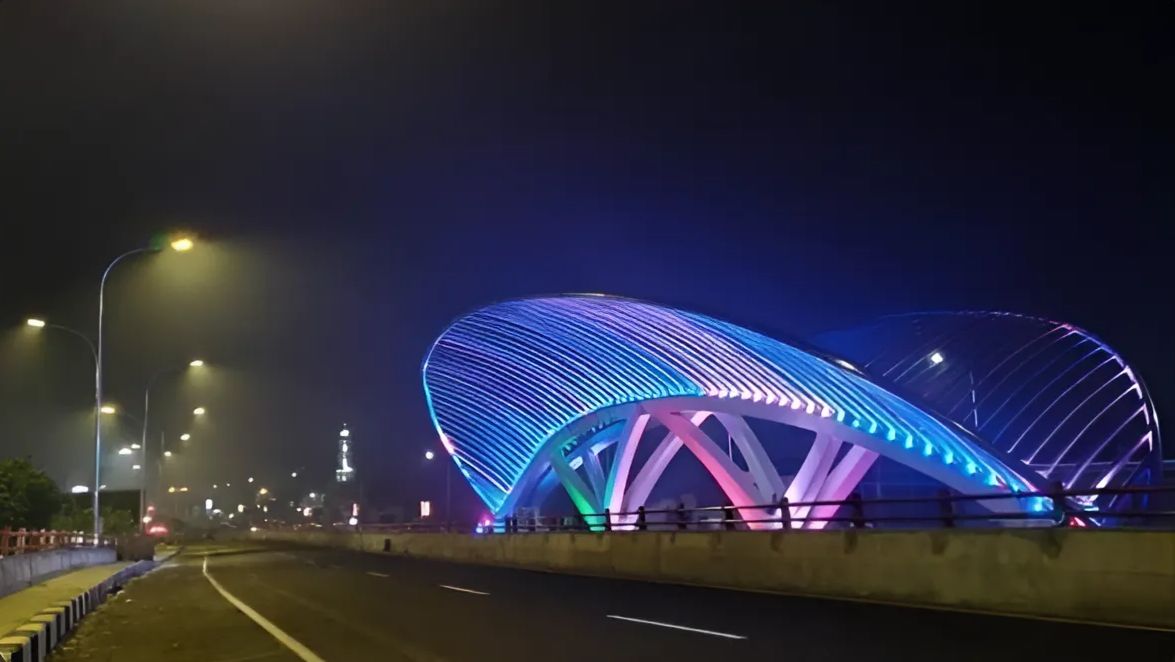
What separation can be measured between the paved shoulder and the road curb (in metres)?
0.22

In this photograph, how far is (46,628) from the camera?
11906 mm

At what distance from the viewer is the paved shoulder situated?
1152cm

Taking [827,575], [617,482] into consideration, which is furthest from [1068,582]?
[617,482]

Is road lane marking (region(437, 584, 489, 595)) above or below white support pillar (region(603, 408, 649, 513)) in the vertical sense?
below

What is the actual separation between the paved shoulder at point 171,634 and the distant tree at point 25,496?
90.6 ft

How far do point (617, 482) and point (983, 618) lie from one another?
40025 mm

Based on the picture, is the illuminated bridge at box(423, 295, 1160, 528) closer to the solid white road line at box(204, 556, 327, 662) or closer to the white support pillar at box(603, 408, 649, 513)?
the white support pillar at box(603, 408, 649, 513)

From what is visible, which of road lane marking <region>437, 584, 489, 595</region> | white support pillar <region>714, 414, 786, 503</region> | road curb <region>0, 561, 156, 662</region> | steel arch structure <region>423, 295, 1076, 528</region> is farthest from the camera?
white support pillar <region>714, 414, 786, 503</region>

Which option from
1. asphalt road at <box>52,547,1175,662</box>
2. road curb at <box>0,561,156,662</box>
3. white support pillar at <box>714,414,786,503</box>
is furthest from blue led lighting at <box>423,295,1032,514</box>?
road curb at <box>0,561,156,662</box>

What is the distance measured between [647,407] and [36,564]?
2842 centimetres

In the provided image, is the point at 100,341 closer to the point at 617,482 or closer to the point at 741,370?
the point at 741,370

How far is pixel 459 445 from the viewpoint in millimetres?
62625

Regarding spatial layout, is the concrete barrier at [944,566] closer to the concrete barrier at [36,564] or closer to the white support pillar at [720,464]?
the concrete barrier at [36,564]

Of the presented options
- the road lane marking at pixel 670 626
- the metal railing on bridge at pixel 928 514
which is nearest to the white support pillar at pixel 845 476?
the metal railing on bridge at pixel 928 514
